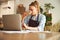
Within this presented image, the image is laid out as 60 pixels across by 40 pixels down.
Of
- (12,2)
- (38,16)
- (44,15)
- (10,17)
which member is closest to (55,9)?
(44,15)

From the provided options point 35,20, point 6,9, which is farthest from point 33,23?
point 6,9

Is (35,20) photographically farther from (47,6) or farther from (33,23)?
(47,6)

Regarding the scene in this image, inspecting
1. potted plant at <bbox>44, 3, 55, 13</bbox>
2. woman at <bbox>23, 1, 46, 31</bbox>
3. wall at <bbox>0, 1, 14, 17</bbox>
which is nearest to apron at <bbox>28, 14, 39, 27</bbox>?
woman at <bbox>23, 1, 46, 31</bbox>

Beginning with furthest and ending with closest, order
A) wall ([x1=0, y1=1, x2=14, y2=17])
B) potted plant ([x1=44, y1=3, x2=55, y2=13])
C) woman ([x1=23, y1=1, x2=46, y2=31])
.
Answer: wall ([x1=0, y1=1, x2=14, y2=17])
potted plant ([x1=44, y1=3, x2=55, y2=13])
woman ([x1=23, y1=1, x2=46, y2=31])

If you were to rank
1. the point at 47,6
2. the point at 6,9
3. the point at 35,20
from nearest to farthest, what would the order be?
the point at 35,20 → the point at 47,6 → the point at 6,9

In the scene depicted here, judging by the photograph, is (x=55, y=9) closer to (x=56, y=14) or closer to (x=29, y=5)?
(x=56, y=14)

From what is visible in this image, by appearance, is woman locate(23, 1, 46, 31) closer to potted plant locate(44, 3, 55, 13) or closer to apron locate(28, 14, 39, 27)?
apron locate(28, 14, 39, 27)

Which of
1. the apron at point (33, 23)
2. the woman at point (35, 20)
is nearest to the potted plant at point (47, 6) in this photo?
the woman at point (35, 20)

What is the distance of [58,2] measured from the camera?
130 inches

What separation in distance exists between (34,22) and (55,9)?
0.69 meters

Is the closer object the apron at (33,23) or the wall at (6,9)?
the apron at (33,23)

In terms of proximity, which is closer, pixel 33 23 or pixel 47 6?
pixel 33 23

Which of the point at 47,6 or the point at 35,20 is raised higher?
the point at 47,6

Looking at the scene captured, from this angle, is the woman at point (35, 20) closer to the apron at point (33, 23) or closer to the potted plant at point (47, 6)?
the apron at point (33, 23)
